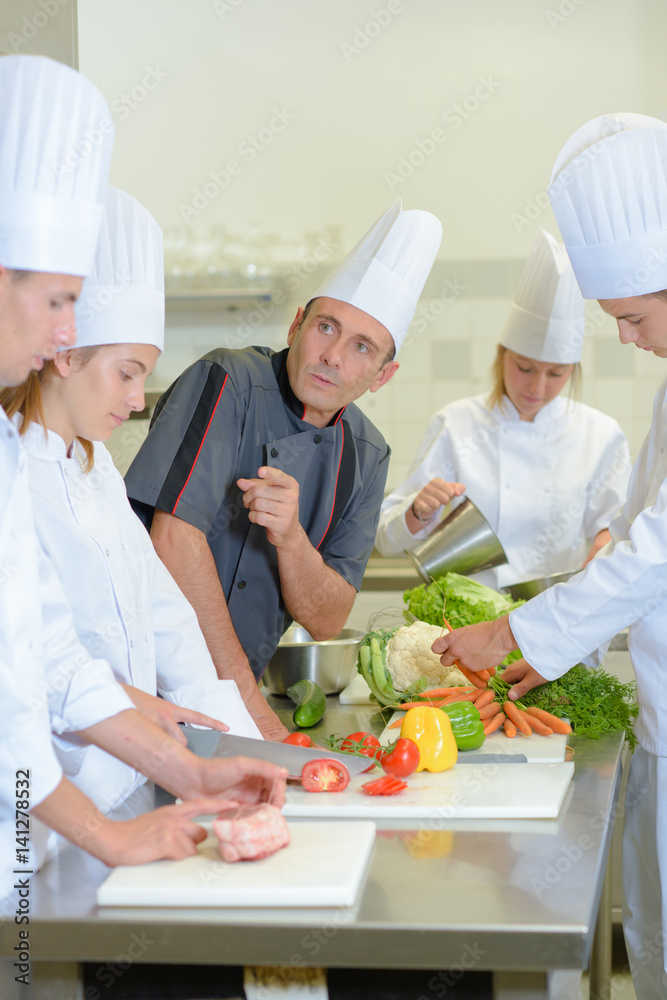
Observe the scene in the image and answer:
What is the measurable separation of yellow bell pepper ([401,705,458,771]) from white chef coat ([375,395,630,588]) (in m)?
1.58

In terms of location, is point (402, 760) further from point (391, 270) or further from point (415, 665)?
point (391, 270)

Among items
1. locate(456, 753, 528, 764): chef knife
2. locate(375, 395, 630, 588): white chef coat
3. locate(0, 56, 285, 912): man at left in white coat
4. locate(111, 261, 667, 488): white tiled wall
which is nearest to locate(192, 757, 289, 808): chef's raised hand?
locate(0, 56, 285, 912): man at left in white coat

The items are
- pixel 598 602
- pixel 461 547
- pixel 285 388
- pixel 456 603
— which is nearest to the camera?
pixel 598 602

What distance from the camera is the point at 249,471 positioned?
1.95 meters

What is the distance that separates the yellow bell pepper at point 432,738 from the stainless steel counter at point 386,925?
316mm

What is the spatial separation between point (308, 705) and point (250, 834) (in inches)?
28.5

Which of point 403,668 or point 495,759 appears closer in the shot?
point 495,759

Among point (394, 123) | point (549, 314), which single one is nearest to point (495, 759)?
point (549, 314)

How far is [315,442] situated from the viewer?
6.54 feet

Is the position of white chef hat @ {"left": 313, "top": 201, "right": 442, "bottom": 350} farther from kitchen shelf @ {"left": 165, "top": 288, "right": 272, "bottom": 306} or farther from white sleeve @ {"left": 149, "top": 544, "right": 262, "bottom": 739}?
kitchen shelf @ {"left": 165, "top": 288, "right": 272, "bottom": 306}

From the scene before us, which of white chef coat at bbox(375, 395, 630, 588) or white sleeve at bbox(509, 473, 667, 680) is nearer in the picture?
white sleeve at bbox(509, 473, 667, 680)

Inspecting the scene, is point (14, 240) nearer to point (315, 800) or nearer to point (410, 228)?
point (315, 800)

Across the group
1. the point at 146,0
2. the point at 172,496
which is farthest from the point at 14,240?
the point at 146,0

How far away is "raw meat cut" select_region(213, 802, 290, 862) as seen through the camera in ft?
3.35
